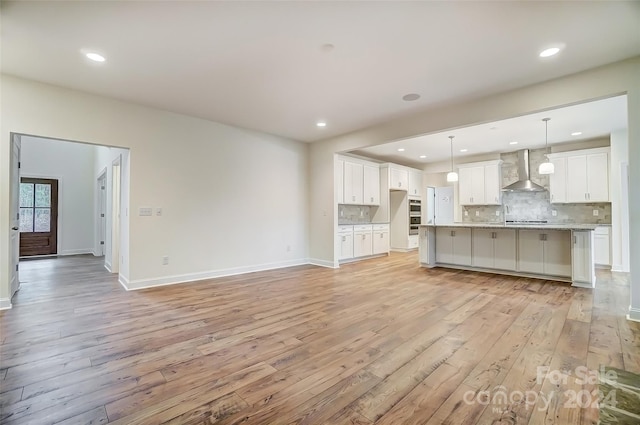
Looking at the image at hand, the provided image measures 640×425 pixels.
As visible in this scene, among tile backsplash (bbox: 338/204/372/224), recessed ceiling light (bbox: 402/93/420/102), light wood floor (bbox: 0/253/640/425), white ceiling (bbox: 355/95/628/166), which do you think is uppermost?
white ceiling (bbox: 355/95/628/166)

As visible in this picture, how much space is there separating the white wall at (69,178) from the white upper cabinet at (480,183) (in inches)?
431

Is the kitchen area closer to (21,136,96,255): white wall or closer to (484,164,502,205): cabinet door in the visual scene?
(484,164,502,205): cabinet door

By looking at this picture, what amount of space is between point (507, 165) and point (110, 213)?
32.3 ft

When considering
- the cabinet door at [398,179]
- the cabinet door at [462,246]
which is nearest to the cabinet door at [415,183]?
the cabinet door at [398,179]

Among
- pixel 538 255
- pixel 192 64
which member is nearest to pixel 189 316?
pixel 192 64

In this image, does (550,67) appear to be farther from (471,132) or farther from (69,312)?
(69,312)

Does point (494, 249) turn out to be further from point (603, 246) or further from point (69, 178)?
point (69, 178)

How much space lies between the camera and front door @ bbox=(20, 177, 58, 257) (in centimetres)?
748

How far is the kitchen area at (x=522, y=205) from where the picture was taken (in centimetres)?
491

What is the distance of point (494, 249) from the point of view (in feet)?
17.9

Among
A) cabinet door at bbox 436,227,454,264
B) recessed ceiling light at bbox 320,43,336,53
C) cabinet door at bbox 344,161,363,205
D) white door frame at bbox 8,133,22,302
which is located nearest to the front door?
white door frame at bbox 8,133,22,302

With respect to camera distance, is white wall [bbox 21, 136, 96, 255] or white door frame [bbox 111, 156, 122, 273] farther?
white wall [bbox 21, 136, 96, 255]

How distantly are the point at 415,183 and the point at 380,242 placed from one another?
263cm

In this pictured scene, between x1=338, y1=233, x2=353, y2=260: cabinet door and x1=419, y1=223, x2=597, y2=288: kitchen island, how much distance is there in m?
1.62
